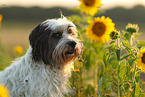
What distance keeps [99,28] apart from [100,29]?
0.03 m

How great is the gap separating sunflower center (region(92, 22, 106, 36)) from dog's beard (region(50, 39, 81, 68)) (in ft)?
3.35

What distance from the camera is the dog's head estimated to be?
3.45m

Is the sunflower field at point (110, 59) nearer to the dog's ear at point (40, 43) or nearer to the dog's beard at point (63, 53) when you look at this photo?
the dog's beard at point (63, 53)

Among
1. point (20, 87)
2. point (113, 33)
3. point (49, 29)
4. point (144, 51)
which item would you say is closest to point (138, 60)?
point (144, 51)

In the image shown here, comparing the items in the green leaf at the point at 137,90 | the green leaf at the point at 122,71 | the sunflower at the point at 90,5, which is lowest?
the green leaf at the point at 137,90

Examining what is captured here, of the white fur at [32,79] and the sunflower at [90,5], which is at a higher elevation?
the sunflower at [90,5]

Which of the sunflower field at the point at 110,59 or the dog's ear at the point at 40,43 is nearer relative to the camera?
the sunflower field at the point at 110,59

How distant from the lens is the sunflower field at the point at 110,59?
3355 mm

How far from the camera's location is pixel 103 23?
4426mm

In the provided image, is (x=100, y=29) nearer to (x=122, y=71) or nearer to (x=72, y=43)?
(x=72, y=43)

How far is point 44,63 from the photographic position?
3512mm

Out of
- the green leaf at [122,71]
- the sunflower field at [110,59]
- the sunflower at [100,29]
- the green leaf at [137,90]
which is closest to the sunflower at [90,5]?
the sunflower field at [110,59]

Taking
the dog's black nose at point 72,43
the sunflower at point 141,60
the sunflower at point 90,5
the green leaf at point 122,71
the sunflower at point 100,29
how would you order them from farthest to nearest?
the sunflower at point 90,5 → the sunflower at point 100,29 → the dog's black nose at point 72,43 → the green leaf at point 122,71 → the sunflower at point 141,60

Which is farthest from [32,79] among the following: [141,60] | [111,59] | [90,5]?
[90,5]
